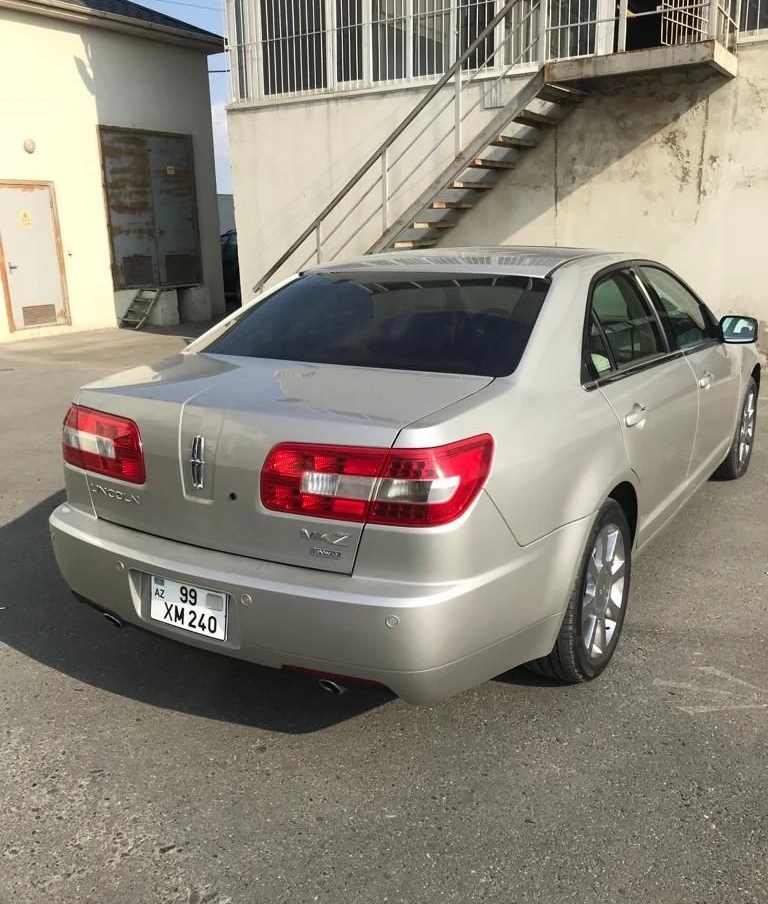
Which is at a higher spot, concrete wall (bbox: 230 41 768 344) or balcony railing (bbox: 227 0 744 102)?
balcony railing (bbox: 227 0 744 102)

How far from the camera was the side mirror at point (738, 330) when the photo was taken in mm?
4598

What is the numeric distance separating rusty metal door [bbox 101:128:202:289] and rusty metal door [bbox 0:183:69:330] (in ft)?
3.99

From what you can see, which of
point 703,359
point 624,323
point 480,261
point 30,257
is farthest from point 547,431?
point 30,257

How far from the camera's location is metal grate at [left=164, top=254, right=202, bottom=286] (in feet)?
54.5

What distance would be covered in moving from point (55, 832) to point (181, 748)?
49 centimetres

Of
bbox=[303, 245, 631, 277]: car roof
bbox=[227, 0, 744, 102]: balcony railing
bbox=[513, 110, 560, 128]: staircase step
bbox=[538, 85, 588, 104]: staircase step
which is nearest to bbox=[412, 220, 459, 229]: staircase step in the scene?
bbox=[513, 110, 560, 128]: staircase step

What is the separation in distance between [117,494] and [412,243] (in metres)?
8.18

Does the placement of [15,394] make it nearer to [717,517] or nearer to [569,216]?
[569,216]

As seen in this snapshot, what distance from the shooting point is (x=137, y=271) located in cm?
1611

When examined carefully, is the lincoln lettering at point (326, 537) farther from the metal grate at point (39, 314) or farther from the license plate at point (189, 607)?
the metal grate at point (39, 314)

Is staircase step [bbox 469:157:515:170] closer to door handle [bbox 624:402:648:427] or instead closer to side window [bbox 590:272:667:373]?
side window [bbox 590:272:667:373]

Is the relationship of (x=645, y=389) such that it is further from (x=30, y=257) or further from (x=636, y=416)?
(x=30, y=257)

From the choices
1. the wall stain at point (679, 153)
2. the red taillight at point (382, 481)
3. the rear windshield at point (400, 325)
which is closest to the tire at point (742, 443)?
the rear windshield at point (400, 325)

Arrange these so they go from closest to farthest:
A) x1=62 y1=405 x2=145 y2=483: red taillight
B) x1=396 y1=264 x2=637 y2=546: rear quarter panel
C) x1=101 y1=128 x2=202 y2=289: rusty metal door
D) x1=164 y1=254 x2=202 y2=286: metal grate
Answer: x1=396 y1=264 x2=637 y2=546: rear quarter panel < x1=62 y1=405 x2=145 y2=483: red taillight < x1=101 y1=128 x2=202 y2=289: rusty metal door < x1=164 y1=254 x2=202 y2=286: metal grate
